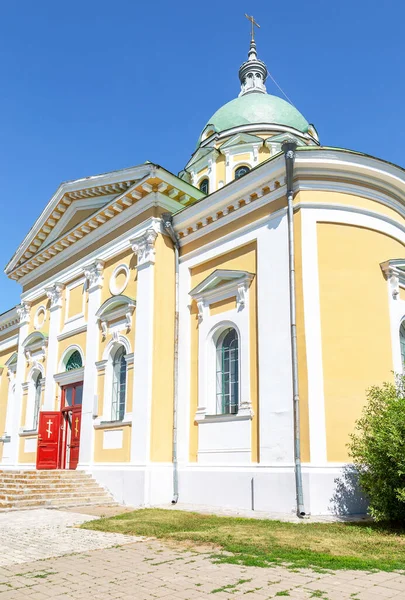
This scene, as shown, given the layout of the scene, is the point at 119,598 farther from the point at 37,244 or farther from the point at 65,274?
the point at 37,244

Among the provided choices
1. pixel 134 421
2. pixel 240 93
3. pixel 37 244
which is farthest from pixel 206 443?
pixel 240 93

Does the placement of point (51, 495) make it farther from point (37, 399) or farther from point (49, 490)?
point (37, 399)

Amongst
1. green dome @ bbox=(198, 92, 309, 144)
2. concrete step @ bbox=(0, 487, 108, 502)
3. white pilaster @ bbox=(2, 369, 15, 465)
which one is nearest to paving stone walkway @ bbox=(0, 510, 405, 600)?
concrete step @ bbox=(0, 487, 108, 502)

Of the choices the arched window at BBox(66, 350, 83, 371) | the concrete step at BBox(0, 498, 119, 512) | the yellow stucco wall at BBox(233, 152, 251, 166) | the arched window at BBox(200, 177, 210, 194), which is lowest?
the concrete step at BBox(0, 498, 119, 512)

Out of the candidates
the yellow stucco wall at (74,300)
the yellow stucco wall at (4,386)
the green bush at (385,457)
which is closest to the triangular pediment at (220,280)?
the green bush at (385,457)

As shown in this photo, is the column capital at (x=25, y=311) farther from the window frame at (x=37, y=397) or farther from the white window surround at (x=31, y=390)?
the window frame at (x=37, y=397)

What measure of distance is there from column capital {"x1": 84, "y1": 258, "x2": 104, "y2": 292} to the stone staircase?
17.4ft

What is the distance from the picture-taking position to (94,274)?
16.6 m

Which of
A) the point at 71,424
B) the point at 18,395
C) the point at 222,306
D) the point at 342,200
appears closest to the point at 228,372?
the point at 222,306

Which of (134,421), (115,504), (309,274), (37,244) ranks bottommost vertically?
(115,504)

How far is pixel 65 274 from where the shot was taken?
18281 mm

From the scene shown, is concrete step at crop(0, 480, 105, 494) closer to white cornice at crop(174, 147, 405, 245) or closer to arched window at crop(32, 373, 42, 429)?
arched window at crop(32, 373, 42, 429)

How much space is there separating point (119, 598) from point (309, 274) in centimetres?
791

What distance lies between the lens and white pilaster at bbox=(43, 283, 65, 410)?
17516 millimetres
